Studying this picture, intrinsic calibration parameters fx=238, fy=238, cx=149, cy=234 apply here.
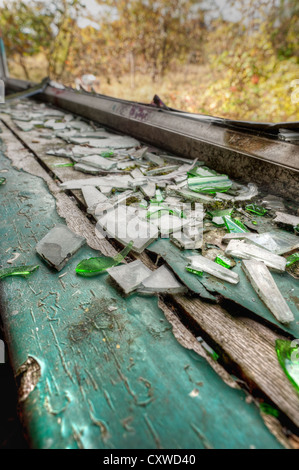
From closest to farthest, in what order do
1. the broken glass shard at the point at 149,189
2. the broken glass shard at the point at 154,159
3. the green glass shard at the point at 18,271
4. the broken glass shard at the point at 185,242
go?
the green glass shard at the point at 18,271 < the broken glass shard at the point at 185,242 < the broken glass shard at the point at 149,189 < the broken glass shard at the point at 154,159

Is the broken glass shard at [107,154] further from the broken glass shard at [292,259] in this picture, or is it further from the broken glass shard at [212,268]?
the broken glass shard at [292,259]

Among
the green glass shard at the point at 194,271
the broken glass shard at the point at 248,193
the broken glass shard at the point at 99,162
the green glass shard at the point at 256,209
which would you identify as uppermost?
the broken glass shard at the point at 99,162

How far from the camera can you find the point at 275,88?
381 centimetres

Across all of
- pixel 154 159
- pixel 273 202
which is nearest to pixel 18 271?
pixel 273 202

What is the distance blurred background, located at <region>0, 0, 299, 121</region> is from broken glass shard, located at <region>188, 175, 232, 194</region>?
2.83 meters

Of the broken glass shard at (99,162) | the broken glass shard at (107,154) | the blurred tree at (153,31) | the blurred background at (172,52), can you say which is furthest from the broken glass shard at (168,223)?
the blurred tree at (153,31)

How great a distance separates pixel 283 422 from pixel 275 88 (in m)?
4.66

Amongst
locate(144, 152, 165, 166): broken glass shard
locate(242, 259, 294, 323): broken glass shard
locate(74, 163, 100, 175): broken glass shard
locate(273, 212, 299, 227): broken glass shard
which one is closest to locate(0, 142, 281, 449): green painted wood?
locate(242, 259, 294, 323): broken glass shard

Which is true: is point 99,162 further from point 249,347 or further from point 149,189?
point 249,347

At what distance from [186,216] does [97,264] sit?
0.49 meters

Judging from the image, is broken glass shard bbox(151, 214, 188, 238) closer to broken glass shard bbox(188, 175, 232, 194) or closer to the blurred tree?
broken glass shard bbox(188, 175, 232, 194)

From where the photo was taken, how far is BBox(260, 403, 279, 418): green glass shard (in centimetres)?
47

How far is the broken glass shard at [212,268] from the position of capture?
0.78m

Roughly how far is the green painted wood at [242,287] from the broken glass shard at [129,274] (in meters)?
0.10
